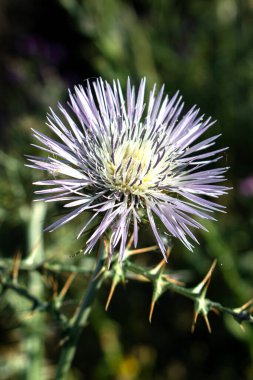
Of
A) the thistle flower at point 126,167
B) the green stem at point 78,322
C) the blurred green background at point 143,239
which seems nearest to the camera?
the thistle flower at point 126,167

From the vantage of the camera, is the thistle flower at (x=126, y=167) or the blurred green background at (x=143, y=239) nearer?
the thistle flower at (x=126, y=167)

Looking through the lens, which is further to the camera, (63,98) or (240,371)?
(63,98)

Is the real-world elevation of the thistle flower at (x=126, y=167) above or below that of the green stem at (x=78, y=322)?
above

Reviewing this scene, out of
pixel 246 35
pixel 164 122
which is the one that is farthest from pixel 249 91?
pixel 164 122

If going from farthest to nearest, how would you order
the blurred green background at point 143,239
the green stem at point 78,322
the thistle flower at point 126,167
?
the blurred green background at point 143,239 → the green stem at point 78,322 → the thistle flower at point 126,167

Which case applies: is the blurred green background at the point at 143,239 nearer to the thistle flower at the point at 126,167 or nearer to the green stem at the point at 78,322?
the green stem at the point at 78,322

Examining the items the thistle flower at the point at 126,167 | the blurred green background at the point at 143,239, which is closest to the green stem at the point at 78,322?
the thistle flower at the point at 126,167

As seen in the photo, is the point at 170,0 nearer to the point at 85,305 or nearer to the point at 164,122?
the point at 164,122
